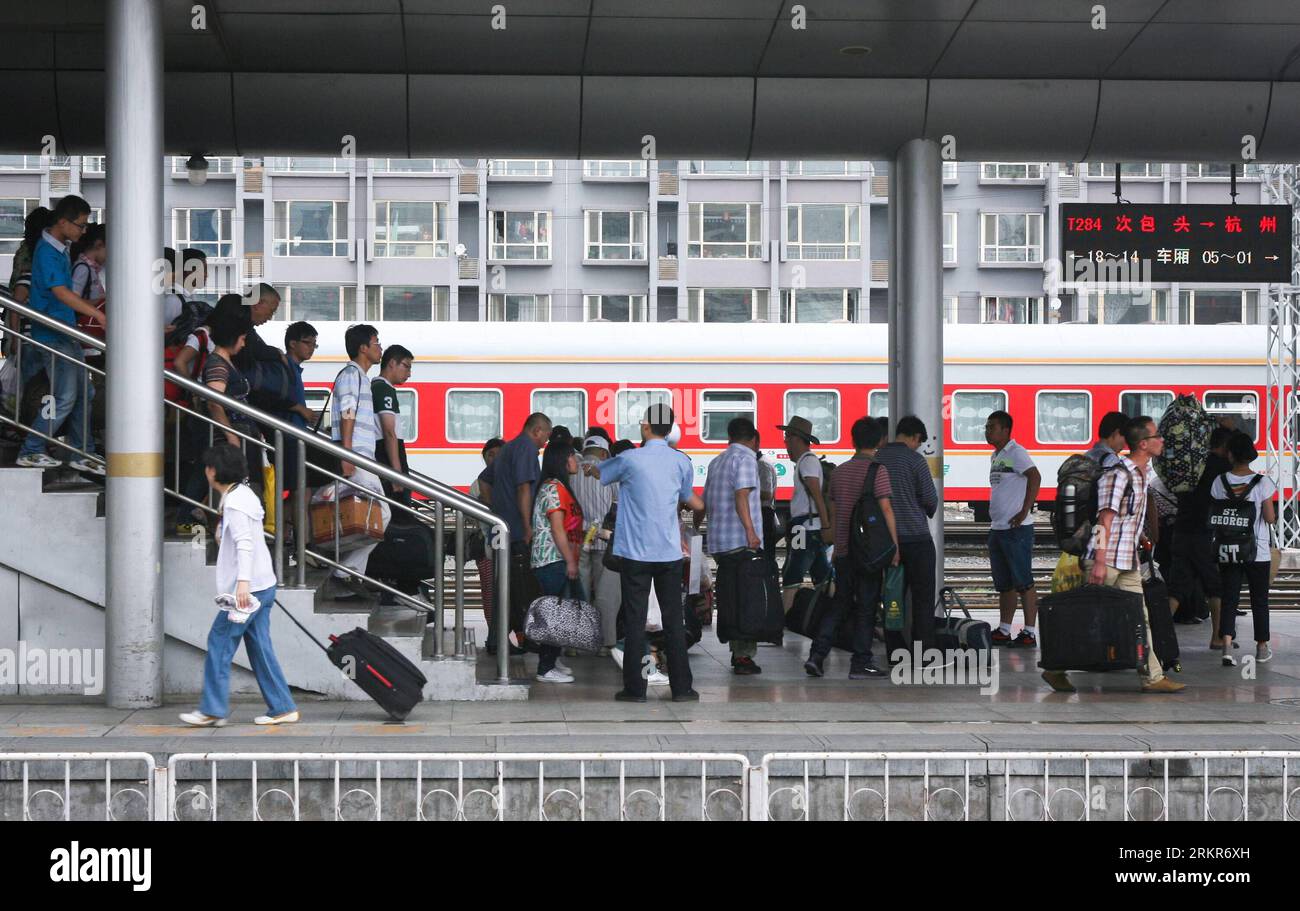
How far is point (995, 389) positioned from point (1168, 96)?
42.8ft

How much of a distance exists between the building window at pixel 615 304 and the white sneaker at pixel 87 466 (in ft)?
142

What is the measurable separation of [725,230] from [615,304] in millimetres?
4536

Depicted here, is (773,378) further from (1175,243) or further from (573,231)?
(573,231)

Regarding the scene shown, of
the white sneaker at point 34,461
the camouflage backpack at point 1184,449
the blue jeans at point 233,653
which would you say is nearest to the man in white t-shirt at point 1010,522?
the camouflage backpack at point 1184,449

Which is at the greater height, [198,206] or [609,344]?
[198,206]

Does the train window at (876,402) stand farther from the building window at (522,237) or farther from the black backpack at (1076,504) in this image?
the building window at (522,237)

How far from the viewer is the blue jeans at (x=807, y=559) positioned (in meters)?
12.5

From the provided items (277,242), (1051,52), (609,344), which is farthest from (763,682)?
(277,242)

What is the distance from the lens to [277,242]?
51.6 m

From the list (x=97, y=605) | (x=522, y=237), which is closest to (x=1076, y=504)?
(x=97, y=605)

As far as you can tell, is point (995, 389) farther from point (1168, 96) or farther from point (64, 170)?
point (64, 170)

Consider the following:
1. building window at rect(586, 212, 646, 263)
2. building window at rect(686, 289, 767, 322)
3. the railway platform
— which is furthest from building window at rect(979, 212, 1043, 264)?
the railway platform

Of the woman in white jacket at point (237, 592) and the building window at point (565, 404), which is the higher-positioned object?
the building window at point (565, 404)

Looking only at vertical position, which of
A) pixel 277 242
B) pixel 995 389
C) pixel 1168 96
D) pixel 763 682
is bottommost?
pixel 763 682
